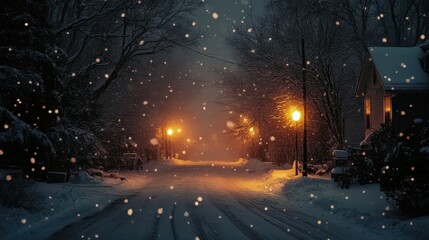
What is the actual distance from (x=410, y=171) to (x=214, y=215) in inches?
219

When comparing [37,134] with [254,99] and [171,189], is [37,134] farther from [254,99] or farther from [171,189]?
[254,99]

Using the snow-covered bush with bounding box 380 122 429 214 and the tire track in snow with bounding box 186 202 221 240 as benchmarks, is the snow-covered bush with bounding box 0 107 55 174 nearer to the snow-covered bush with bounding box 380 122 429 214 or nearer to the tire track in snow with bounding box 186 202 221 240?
the tire track in snow with bounding box 186 202 221 240

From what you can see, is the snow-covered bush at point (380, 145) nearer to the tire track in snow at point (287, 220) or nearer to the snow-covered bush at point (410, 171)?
the tire track in snow at point (287, 220)

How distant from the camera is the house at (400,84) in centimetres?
2691

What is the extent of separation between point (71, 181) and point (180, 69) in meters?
43.0

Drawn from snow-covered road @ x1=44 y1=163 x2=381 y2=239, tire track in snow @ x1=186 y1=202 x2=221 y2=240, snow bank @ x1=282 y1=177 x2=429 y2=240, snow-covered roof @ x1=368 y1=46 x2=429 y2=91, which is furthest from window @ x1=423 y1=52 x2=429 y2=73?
tire track in snow @ x1=186 y1=202 x2=221 y2=240

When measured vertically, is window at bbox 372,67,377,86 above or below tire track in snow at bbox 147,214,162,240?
above

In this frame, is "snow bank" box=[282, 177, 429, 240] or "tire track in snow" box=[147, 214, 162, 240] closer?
"tire track in snow" box=[147, 214, 162, 240]

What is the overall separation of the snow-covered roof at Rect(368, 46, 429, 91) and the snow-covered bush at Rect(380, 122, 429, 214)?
14.0 meters

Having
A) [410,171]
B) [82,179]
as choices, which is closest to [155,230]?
[410,171]

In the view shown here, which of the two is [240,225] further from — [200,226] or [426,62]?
[426,62]

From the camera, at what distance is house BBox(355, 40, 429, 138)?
2691cm

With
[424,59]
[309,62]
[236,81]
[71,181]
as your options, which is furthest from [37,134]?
[236,81]

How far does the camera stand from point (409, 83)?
2694 centimetres
